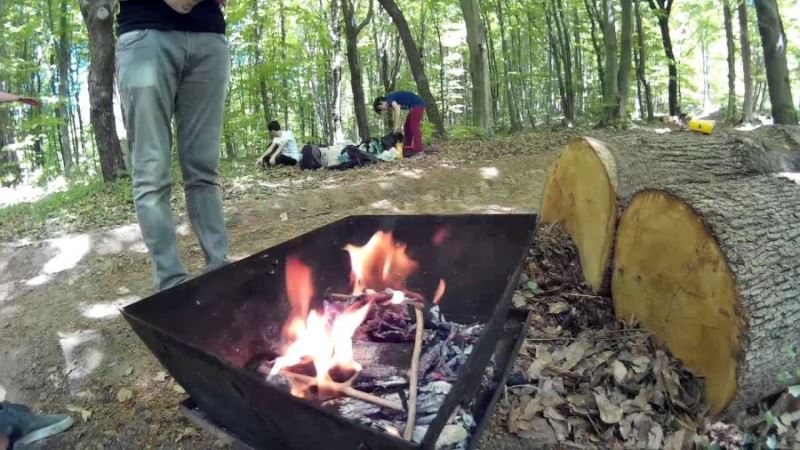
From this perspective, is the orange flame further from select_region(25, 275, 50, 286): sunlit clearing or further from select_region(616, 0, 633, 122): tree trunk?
select_region(616, 0, 633, 122): tree trunk

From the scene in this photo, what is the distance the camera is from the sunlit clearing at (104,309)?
9.94 feet

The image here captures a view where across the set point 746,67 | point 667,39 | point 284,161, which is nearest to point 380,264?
point 284,161

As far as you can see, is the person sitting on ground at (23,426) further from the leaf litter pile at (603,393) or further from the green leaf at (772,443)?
the green leaf at (772,443)

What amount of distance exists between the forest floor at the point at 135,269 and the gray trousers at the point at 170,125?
550 mm

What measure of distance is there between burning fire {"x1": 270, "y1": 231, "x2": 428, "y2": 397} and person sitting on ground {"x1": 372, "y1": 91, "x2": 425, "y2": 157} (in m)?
5.83

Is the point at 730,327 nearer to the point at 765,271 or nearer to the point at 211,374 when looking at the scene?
the point at 765,271

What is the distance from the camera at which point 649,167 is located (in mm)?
2832

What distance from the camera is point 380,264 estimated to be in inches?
95.2

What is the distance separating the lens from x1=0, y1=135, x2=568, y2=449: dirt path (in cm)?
218

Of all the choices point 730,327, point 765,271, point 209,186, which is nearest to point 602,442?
point 730,327

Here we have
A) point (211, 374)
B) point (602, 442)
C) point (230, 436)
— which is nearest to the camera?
point (211, 374)

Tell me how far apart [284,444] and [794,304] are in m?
1.87

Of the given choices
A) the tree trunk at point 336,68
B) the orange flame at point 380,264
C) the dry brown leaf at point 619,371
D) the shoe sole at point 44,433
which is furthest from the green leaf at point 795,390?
the tree trunk at point 336,68

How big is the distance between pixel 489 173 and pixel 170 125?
4.62 metres
